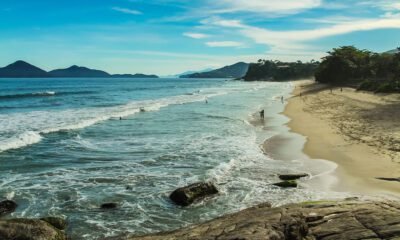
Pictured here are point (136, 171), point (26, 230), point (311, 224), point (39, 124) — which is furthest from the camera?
point (39, 124)

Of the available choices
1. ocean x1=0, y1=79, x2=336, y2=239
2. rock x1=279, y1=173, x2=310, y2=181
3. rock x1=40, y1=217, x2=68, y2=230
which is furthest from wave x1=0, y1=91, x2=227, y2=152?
rock x1=279, y1=173, x2=310, y2=181

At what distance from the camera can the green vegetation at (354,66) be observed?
85.9 m

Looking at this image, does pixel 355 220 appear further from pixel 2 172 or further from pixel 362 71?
pixel 362 71

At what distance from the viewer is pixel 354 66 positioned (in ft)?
316

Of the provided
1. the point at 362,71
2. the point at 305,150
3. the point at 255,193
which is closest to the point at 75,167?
the point at 255,193

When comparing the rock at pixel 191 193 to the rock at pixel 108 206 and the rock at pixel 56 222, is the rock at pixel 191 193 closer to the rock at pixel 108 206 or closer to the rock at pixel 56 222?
the rock at pixel 108 206

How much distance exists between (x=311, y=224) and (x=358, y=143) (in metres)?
17.5

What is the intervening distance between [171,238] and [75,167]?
1313 cm

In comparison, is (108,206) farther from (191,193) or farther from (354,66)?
(354,66)

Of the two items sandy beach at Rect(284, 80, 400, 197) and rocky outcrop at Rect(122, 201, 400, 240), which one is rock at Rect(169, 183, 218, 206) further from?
rocky outcrop at Rect(122, 201, 400, 240)

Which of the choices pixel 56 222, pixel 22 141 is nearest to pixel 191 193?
pixel 56 222

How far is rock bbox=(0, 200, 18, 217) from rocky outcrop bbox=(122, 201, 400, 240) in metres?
7.22

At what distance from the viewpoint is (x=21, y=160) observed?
2220 cm

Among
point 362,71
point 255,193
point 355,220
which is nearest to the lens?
point 355,220
